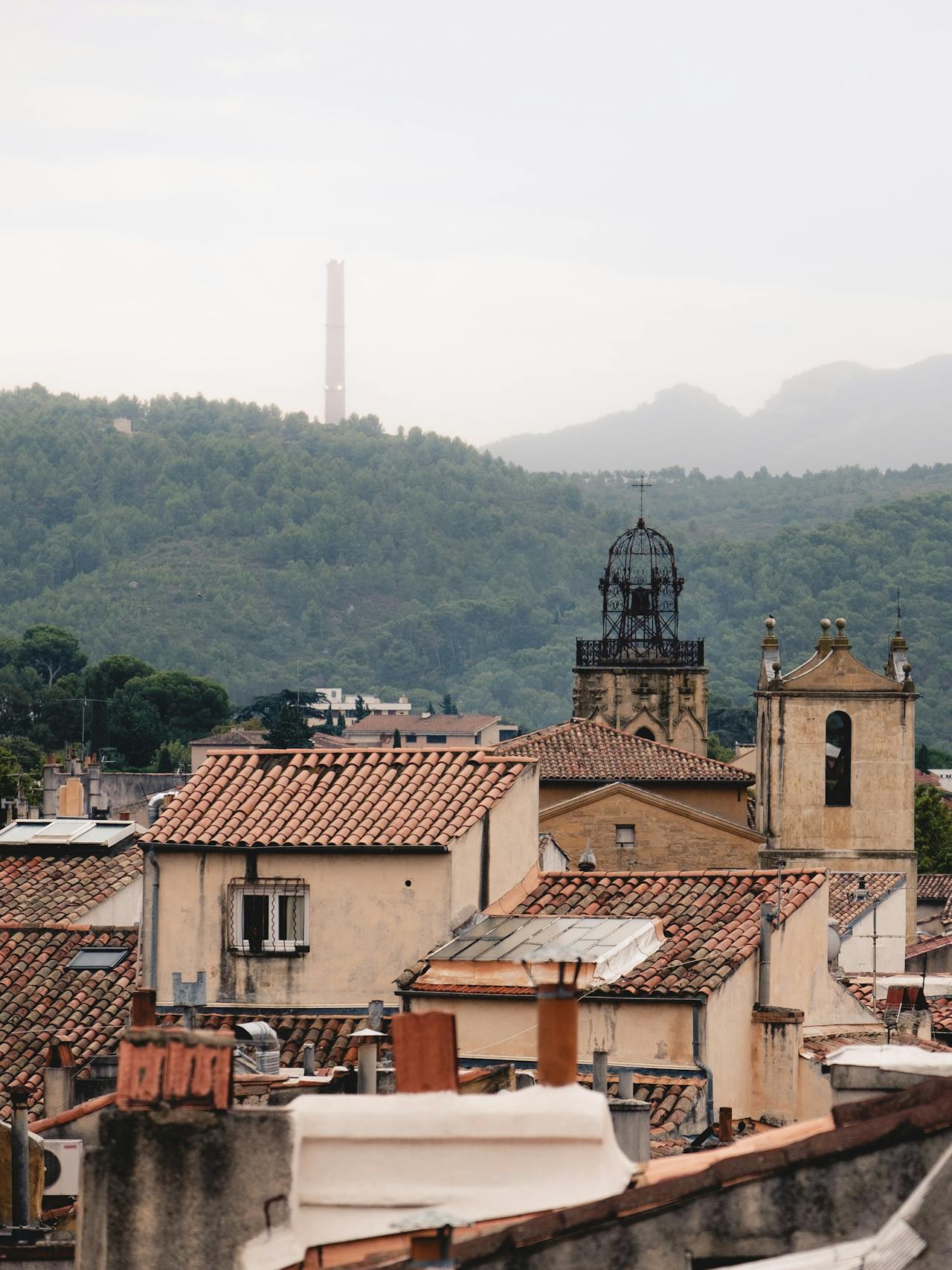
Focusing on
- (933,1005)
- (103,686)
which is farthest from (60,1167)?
(103,686)

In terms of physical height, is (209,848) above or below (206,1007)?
above

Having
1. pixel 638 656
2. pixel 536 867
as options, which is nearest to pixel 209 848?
pixel 536 867

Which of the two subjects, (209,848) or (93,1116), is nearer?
(93,1116)

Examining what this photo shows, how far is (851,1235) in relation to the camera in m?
Result: 8.05

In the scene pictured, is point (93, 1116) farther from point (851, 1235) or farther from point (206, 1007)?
point (851, 1235)

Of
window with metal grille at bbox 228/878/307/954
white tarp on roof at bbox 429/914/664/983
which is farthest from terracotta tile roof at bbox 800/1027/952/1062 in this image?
window with metal grille at bbox 228/878/307/954

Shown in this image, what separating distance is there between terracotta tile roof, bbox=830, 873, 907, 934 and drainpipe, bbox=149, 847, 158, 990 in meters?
13.4

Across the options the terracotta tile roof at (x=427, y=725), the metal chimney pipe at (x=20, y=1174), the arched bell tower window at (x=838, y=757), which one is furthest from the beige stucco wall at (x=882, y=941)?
the terracotta tile roof at (x=427, y=725)

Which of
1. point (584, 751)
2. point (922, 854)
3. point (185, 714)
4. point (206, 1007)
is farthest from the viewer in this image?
point (185, 714)

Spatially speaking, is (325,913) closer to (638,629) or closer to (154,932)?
(154,932)

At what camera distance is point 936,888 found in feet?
245

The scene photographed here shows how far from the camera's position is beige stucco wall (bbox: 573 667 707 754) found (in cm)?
6919

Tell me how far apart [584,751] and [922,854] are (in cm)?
4844

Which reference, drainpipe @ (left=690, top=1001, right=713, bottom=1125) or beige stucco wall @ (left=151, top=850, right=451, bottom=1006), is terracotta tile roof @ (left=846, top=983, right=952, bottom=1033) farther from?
beige stucco wall @ (left=151, top=850, right=451, bottom=1006)
